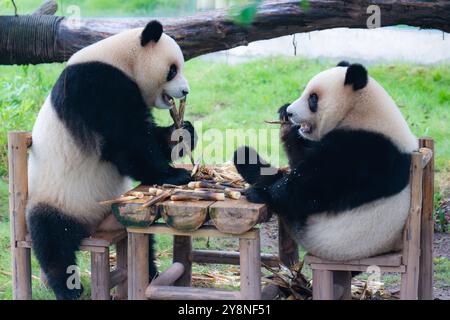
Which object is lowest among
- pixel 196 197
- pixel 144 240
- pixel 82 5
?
pixel 144 240

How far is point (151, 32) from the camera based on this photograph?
187 inches

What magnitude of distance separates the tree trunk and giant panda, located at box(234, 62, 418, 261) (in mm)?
1513

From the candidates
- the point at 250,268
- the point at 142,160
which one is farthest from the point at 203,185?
the point at 250,268

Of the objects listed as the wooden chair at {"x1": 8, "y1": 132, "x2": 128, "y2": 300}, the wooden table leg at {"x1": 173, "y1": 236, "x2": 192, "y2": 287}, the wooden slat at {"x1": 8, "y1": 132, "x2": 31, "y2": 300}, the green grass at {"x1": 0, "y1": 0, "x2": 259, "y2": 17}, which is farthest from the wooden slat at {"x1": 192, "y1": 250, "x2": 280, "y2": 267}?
the green grass at {"x1": 0, "y1": 0, "x2": 259, "y2": 17}

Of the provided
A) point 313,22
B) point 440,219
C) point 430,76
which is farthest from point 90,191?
point 430,76

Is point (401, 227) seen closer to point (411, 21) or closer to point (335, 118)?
point (335, 118)

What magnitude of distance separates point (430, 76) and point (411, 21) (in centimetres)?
438

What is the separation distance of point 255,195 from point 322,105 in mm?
805

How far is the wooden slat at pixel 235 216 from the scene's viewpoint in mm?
3871

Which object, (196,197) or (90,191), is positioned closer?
(196,197)

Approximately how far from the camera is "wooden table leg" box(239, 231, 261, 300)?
4.00 meters

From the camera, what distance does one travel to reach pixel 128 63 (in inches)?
186

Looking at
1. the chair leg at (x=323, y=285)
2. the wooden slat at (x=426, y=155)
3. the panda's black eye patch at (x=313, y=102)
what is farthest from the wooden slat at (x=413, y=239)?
the panda's black eye patch at (x=313, y=102)

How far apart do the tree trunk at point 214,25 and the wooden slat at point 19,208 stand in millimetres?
1692
